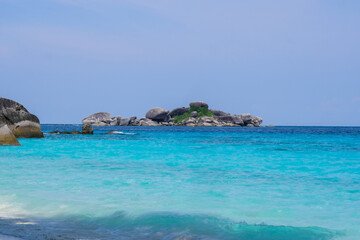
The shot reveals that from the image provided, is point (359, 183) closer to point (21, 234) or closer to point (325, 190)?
point (325, 190)

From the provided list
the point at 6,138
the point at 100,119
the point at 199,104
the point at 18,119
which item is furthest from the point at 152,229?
the point at 100,119

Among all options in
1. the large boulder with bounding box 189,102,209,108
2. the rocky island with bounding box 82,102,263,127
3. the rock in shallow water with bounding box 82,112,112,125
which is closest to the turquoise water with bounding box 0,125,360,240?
the rocky island with bounding box 82,102,263,127

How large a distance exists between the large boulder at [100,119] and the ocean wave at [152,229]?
492 ft

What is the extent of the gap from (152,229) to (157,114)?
124247mm

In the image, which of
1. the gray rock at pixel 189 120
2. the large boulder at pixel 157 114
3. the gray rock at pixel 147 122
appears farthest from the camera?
the gray rock at pixel 189 120

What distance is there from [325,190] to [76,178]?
737cm

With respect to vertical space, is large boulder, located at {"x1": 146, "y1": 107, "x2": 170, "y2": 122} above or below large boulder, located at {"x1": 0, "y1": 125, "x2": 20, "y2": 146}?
above

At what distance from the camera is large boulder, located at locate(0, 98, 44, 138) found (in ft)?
105

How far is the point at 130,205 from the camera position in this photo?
25.1 ft

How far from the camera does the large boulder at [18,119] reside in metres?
32.0

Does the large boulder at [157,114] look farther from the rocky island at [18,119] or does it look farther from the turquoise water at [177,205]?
the turquoise water at [177,205]

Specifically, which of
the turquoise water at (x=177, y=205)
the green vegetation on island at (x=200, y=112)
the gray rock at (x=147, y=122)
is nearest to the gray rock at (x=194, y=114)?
the green vegetation on island at (x=200, y=112)

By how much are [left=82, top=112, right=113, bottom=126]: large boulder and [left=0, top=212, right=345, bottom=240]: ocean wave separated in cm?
14989

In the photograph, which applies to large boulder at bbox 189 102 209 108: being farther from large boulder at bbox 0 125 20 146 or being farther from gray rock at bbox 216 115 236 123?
large boulder at bbox 0 125 20 146
